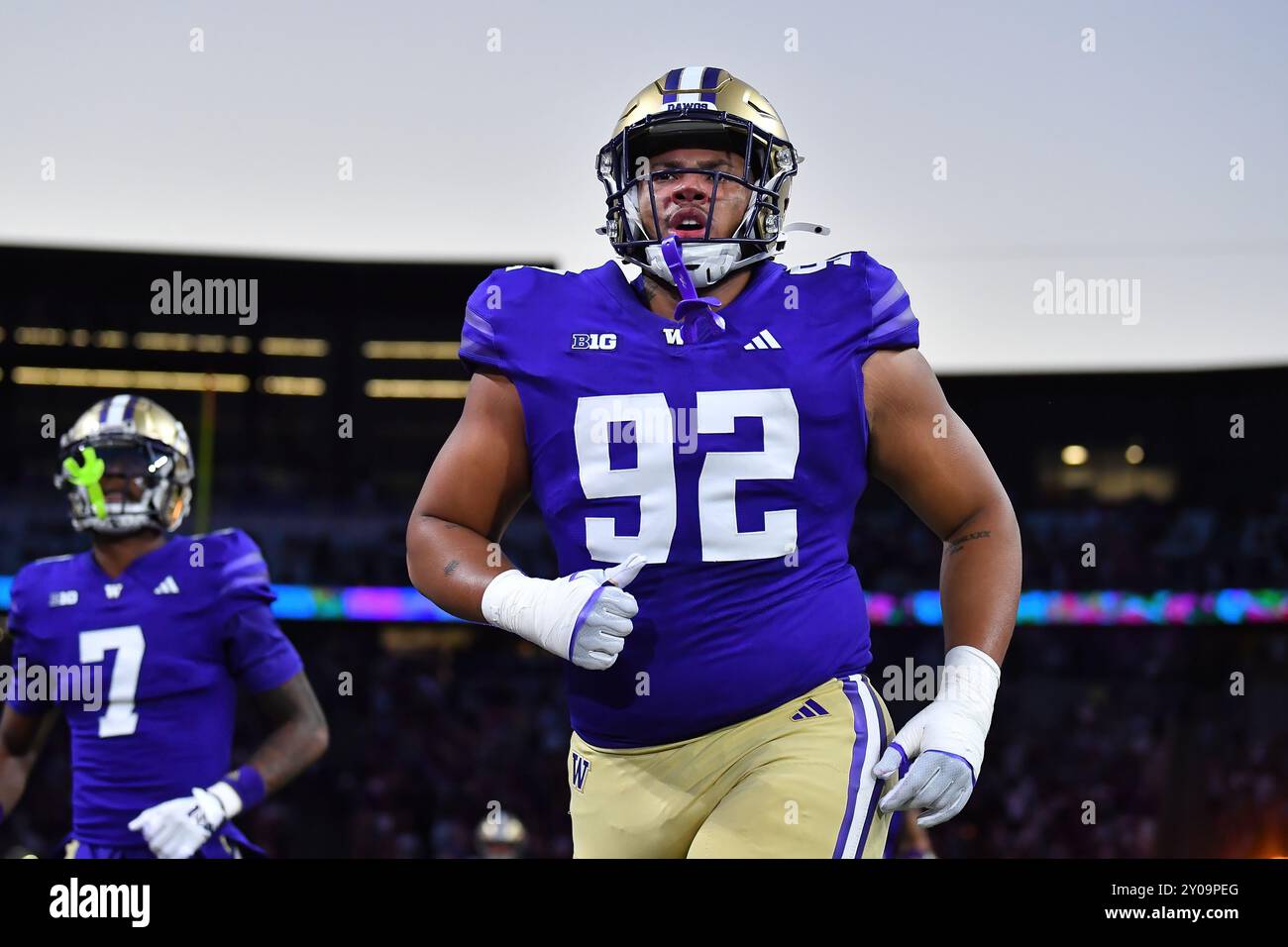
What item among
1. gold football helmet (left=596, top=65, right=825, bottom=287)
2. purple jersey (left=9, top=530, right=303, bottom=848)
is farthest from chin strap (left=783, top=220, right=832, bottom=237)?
purple jersey (left=9, top=530, right=303, bottom=848)

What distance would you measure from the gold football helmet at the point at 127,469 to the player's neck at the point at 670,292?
6.88 feet

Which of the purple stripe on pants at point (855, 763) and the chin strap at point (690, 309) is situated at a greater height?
the chin strap at point (690, 309)

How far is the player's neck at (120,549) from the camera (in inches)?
153

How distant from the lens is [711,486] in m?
2.19

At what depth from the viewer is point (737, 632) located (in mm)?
2191

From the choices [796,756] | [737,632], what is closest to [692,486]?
[737,632]

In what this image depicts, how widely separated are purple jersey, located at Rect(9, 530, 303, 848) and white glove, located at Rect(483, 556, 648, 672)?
1.81 m

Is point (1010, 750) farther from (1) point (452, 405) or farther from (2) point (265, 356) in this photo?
(2) point (265, 356)

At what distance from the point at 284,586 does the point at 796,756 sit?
11297 mm

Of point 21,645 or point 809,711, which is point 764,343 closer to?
point 809,711

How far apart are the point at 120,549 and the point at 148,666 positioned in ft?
1.36

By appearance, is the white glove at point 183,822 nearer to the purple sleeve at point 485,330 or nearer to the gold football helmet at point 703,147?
the purple sleeve at point 485,330

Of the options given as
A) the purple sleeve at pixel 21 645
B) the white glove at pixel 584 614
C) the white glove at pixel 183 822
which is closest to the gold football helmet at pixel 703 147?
the white glove at pixel 584 614

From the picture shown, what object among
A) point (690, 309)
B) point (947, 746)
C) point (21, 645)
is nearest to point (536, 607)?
point (690, 309)
